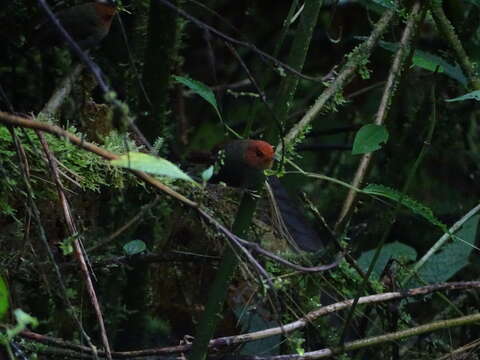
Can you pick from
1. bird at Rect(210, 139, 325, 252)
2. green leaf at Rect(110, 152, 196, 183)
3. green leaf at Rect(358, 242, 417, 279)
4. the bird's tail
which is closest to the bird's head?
bird at Rect(210, 139, 325, 252)

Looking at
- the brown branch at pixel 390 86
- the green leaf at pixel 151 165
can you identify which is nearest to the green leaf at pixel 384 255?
the brown branch at pixel 390 86

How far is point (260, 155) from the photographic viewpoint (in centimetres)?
156

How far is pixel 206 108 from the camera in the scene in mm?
3352

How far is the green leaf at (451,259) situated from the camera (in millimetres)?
2178

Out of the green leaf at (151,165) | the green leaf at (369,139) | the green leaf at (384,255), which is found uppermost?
the green leaf at (151,165)

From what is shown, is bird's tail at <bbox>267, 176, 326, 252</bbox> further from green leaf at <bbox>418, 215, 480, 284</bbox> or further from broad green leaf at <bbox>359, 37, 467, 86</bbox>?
broad green leaf at <bbox>359, 37, 467, 86</bbox>

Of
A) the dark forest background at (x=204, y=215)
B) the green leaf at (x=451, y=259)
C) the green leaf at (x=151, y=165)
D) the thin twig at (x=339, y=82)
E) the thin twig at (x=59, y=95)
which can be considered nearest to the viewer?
the green leaf at (x=151, y=165)

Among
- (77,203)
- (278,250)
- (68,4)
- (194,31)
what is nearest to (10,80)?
(68,4)

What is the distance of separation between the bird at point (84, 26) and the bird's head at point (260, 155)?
0.64 m

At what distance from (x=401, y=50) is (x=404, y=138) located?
0.84 m

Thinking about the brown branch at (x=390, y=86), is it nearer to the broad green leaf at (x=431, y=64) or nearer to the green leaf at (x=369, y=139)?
the broad green leaf at (x=431, y=64)

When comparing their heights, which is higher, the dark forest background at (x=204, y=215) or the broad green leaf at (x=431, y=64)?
the broad green leaf at (x=431, y=64)

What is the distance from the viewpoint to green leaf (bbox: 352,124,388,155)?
1.52 meters

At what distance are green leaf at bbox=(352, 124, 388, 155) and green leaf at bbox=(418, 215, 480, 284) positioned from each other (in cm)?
74
